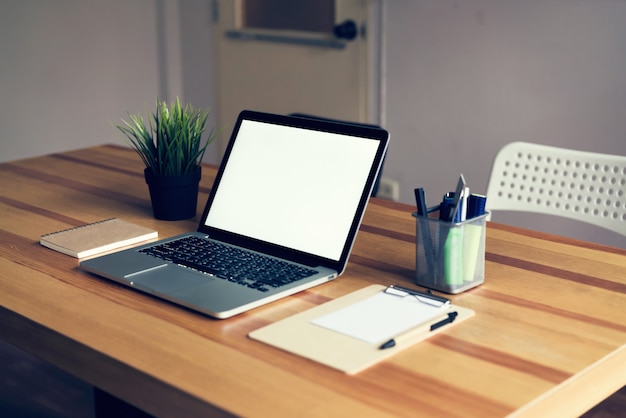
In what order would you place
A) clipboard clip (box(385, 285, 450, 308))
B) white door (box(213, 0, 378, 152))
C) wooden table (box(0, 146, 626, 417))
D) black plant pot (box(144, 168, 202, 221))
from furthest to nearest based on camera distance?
white door (box(213, 0, 378, 152)) < black plant pot (box(144, 168, 202, 221)) < clipboard clip (box(385, 285, 450, 308)) < wooden table (box(0, 146, 626, 417))

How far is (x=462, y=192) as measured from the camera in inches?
46.6

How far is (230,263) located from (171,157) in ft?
1.20

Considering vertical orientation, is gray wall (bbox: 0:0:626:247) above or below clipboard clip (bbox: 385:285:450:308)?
above

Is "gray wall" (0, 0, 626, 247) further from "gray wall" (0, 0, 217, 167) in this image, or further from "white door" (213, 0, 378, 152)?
"white door" (213, 0, 378, 152)

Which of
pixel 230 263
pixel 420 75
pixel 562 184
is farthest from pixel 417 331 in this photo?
pixel 420 75

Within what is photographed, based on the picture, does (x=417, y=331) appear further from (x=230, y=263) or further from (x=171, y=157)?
(x=171, y=157)

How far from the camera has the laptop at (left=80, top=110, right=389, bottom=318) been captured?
1.22 m

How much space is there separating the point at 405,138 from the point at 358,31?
1.66 feet

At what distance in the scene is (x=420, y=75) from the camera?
3395 millimetres

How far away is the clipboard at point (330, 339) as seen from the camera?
0.98m

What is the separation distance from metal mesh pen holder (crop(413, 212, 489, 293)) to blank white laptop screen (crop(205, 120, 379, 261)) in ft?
0.42

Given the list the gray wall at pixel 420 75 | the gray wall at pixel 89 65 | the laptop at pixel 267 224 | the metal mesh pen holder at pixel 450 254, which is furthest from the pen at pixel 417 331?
the gray wall at pixel 89 65

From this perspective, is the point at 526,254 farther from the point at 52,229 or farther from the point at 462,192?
the point at 52,229

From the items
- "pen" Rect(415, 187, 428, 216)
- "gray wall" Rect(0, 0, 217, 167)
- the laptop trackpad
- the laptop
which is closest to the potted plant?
the laptop
